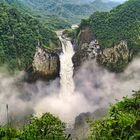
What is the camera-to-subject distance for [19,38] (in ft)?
350

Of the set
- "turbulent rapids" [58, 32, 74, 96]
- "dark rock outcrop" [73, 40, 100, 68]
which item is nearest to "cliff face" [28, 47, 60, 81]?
"turbulent rapids" [58, 32, 74, 96]

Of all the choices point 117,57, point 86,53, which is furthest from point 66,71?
point 117,57

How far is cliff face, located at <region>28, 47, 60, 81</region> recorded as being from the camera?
10212cm

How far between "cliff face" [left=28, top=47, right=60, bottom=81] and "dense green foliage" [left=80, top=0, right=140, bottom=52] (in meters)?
11.4

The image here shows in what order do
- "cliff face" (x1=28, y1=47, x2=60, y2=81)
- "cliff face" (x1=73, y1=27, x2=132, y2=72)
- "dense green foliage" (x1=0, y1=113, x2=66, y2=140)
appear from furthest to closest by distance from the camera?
1. "cliff face" (x1=73, y1=27, x2=132, y2=72)
2. "cliff face" (x1=28, y1=47, x2=60, y2=81)
3. "dense green foliage" (x1=0, y1=113, x2=66, y2=140)

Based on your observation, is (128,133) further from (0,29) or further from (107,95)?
(0,29)

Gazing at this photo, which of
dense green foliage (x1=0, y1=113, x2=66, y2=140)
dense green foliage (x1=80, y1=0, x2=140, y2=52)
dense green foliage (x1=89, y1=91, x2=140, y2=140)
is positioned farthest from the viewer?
dense green foliage (x1=80, y1=0, x2=140, y2=52)

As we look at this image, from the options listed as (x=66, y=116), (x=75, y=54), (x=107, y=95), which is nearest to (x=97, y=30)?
(x=75, y=54)

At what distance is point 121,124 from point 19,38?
5585 centimetres

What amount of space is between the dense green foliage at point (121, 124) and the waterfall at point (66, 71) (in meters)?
45.8

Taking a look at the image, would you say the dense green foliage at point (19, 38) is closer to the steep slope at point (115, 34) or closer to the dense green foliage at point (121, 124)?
the steep slope at point (115, 34)

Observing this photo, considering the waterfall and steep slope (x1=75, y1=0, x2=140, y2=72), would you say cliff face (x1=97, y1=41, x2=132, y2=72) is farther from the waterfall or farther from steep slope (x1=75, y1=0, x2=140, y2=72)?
the waterfall

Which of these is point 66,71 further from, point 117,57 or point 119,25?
point 119,25

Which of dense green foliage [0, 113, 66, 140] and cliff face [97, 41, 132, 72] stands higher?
cliff face [97, 41, 132, 72]
